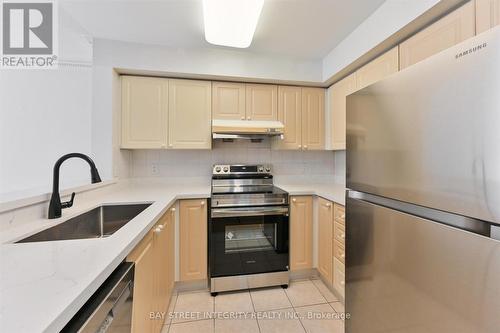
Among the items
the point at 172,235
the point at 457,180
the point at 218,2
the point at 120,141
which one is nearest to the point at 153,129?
the point at 120,141

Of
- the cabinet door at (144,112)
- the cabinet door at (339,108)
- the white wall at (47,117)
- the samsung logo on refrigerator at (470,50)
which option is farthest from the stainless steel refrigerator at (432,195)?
the white wall at (47,117)

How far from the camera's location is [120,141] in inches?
84.7

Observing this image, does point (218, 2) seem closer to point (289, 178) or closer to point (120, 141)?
point (120, 141)

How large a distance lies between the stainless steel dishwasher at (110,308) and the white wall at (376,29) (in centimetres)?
204

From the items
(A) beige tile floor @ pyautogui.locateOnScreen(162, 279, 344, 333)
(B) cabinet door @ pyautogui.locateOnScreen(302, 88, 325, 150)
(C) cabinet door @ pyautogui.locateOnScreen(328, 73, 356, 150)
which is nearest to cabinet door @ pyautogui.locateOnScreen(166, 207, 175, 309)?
(A) beige tile floor @ pyautogui.locateOnScreen(162, 279, 344, 333)

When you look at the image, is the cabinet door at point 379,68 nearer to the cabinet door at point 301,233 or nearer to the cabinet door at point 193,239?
the cabinet door at point 301,233

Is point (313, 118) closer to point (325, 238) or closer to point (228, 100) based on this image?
point (228, 100)

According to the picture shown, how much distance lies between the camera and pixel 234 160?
2.60 m

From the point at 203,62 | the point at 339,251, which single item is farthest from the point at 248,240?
the point at 203,62

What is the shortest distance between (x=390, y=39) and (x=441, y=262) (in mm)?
1509

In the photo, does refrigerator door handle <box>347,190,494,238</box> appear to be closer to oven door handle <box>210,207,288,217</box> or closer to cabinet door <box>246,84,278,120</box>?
oven door handle <box>210,207,288,217</box>

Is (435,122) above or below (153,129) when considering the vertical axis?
below

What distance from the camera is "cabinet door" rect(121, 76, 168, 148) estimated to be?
2139 millimetres

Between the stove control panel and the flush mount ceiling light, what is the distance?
1.32m
